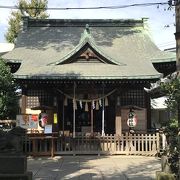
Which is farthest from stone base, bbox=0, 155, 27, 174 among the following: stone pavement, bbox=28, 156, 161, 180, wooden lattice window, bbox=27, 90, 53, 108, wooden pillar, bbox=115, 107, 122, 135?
wooden lattice window, bbox=27, 90, 53, 108

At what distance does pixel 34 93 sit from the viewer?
23.0 m

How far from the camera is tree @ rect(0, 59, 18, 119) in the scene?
23883 millimetres

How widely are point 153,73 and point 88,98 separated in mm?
3508

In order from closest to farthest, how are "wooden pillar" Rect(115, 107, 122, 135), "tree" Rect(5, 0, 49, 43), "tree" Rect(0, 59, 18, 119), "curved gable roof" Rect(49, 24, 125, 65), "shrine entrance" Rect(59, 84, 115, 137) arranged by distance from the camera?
"wooden pillar" Rect(115, 107, 122, 135) < "curved gable roof" Rect(49, 24, 125, 65) < "shrine entrance" Rect(59, 84, 115, 137) < "tree" Rect(0, 59, 18, 119) < "tree" Rect(5, 0, 49, 43)

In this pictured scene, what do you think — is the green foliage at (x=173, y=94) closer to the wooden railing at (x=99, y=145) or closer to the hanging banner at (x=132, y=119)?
the wooden railing at (x=99, y=145)

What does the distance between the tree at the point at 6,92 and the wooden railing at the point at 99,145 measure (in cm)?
503

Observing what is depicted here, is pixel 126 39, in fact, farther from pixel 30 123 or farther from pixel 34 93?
pixel 30 123

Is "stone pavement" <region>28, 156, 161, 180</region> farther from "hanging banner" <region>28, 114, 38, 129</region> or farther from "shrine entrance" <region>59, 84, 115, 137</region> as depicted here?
"shrine entrance" <region>59, 84, 115, 137</region>

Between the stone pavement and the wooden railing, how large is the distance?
0.67 metres

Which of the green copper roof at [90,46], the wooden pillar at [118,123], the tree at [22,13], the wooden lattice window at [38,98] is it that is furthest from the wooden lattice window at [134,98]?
the tree at [22,13]

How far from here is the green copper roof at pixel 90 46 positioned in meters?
20.9

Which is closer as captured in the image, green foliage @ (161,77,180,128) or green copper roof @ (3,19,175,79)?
green foliage @ (161,77,180,128)

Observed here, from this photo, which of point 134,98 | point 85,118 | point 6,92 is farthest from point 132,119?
point 6,92

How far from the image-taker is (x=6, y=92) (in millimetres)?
25359
